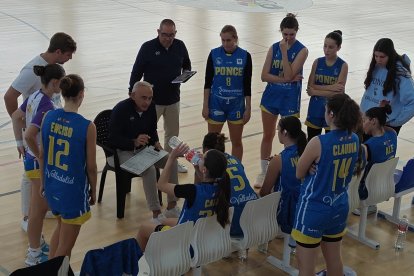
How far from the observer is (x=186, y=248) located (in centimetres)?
477

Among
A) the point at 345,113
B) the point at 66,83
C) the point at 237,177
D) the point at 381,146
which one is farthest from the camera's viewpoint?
the point at 381,146

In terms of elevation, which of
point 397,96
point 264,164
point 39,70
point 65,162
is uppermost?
point 39,70

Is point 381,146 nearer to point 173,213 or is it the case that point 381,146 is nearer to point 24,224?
point 173,213

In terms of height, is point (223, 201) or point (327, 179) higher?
point (327, 179)

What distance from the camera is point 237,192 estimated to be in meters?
5.23

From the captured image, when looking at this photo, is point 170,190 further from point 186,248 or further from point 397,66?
point 397,66

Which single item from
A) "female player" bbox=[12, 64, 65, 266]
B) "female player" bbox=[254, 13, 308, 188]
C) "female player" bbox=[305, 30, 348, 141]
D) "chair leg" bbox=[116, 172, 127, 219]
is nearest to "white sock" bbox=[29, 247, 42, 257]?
"female player" bbox=[12, 64, 65, 266]

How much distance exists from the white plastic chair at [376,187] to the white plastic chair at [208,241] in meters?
1.63

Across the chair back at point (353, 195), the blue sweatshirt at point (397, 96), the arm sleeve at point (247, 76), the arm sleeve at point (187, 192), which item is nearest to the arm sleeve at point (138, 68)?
the arm sleeve at point (247, 76)

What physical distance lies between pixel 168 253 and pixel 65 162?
98cm

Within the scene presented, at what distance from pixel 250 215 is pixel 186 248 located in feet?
2.14

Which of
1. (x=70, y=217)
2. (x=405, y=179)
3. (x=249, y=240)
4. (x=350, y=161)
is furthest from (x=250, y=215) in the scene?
(x=405, y=179)

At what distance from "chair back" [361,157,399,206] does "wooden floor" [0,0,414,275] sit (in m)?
0.47

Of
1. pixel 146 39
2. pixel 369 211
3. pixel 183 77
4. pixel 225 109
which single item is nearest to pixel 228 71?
pixel 225 109
